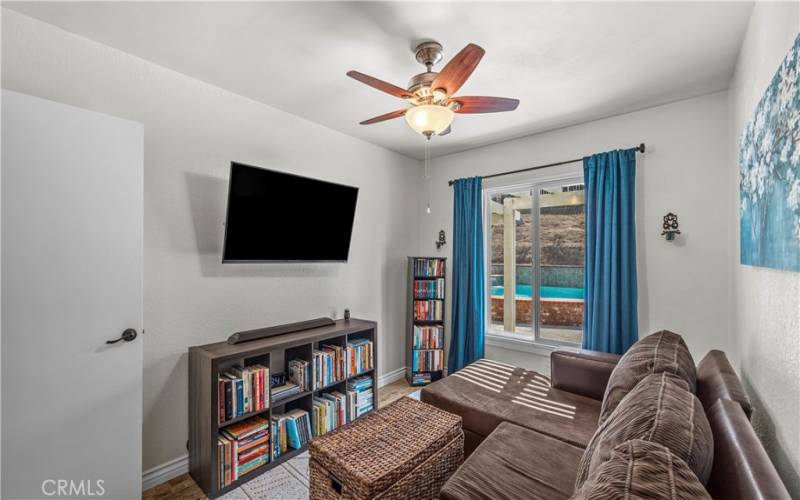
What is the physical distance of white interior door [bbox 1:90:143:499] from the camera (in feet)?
4.98

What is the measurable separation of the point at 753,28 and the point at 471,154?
92.1 inches

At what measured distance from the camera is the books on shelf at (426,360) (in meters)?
3.67

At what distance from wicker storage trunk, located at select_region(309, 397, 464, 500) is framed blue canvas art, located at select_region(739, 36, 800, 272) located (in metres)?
1.53

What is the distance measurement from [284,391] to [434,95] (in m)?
2.15

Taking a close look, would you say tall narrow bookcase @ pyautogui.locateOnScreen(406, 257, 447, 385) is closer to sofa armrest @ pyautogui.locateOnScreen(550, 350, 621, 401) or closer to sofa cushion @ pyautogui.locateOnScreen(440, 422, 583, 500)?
sofa armrest @ pyautogui.locateOnScreen(550, 350, 621, 401)

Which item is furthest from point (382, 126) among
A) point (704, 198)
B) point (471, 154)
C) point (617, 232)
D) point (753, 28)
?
point (704, 198)

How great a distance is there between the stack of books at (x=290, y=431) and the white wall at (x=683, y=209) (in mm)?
2707

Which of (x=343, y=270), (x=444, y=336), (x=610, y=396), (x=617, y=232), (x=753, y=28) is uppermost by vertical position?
(x=753, y=28)

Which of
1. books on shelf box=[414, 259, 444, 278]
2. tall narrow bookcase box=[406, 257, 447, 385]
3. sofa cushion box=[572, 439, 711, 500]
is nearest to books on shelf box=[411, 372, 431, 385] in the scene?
tall narrow bookcase box=[406, 257, 447, 385]

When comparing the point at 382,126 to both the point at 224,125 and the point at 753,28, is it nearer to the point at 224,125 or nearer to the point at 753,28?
the point at 224,125

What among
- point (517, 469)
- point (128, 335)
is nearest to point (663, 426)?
point (517, 469)

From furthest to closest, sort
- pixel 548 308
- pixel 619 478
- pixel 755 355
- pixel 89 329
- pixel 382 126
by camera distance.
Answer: pixel 548 308 → pixel 382 126 → pixel 89 329 → pixel 755 355 → pixel 619 478

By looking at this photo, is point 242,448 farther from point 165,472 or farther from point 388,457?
point 388,457

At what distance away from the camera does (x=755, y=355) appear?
1.58 metres
